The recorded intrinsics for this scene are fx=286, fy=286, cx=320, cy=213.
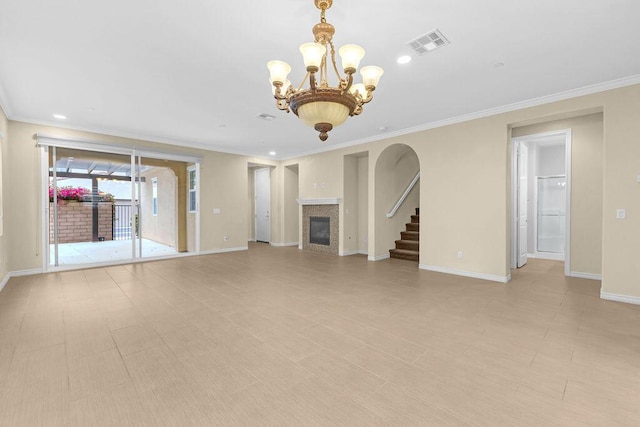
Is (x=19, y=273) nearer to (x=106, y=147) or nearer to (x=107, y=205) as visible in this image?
(x=107, y=205)

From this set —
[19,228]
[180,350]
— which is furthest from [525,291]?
[19,228]

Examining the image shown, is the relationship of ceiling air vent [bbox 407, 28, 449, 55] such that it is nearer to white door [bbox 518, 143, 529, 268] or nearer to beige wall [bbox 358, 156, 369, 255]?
white door [bbox 518, 143, 529, 268]

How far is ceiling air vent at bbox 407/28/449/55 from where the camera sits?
2.68m

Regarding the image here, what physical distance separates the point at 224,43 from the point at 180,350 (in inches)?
113

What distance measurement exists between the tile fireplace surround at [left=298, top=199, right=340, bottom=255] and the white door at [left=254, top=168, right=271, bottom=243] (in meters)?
1.72

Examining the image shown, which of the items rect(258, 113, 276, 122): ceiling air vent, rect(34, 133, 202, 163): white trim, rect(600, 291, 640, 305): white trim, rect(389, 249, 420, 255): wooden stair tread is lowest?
rect(600, 291, 640, 305): white trim

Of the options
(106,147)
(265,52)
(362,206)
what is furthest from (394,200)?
(106,147)

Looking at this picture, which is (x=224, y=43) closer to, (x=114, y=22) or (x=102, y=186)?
(x=114, y=22)

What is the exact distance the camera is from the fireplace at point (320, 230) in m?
7.80

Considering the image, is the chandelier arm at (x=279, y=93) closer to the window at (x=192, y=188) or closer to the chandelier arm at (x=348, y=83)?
the chandelier arm at (x=348, y=83)

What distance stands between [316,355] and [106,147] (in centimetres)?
623

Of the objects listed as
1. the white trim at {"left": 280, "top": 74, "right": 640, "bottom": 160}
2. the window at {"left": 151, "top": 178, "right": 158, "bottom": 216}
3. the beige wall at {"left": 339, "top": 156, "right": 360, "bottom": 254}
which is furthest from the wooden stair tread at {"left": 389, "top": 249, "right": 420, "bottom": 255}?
the window at {"left": 151, "top": 178, "right": 158, "bottom": 216}

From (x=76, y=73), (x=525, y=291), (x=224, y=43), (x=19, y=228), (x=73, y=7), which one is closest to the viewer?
(x=73, y=7)

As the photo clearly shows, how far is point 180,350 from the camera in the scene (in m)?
2.45
